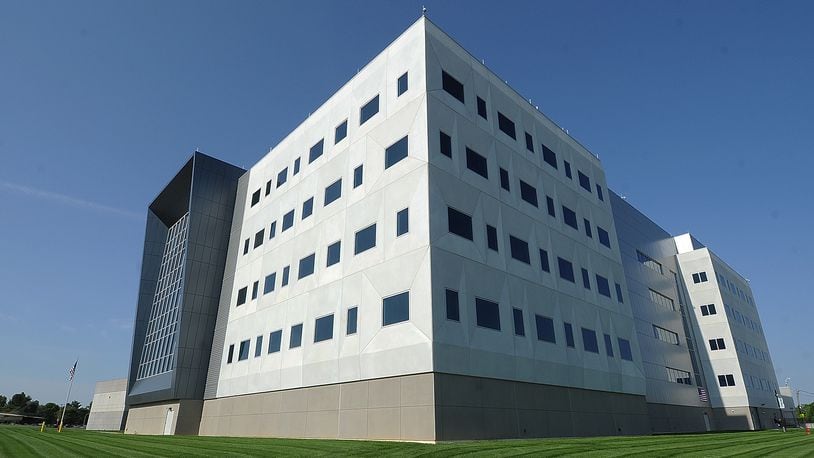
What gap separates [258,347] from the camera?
33.6 meters

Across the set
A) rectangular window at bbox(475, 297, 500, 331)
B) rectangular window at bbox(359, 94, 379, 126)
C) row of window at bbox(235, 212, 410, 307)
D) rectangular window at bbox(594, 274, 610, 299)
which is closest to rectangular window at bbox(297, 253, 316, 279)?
row of window at bbox(235, 212, 410, 307)

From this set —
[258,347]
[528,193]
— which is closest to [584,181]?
[528,193]

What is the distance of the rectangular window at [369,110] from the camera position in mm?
29469

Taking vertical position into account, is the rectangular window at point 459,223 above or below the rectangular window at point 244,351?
above

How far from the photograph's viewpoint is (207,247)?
42781mm

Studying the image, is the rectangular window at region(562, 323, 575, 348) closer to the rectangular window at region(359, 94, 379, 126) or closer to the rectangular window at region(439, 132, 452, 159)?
the rectangular window at region(439, 132, 452, 159)

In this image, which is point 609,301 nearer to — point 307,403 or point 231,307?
point 307,403

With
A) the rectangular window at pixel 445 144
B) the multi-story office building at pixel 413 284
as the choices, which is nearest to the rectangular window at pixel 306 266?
the multi-story office building at pixel 413 284

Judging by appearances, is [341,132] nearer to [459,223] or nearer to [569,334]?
[459,223]

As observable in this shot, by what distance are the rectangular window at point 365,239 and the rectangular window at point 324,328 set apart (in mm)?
4303

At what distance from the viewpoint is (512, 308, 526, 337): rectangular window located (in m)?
25.6

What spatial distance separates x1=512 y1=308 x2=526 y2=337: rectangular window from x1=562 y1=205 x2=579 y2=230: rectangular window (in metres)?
11.5

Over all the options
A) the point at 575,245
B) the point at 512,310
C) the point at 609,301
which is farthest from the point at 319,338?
the point at 609,301

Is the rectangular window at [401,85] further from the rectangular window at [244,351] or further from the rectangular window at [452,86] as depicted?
the rectangular window at [244,351]
